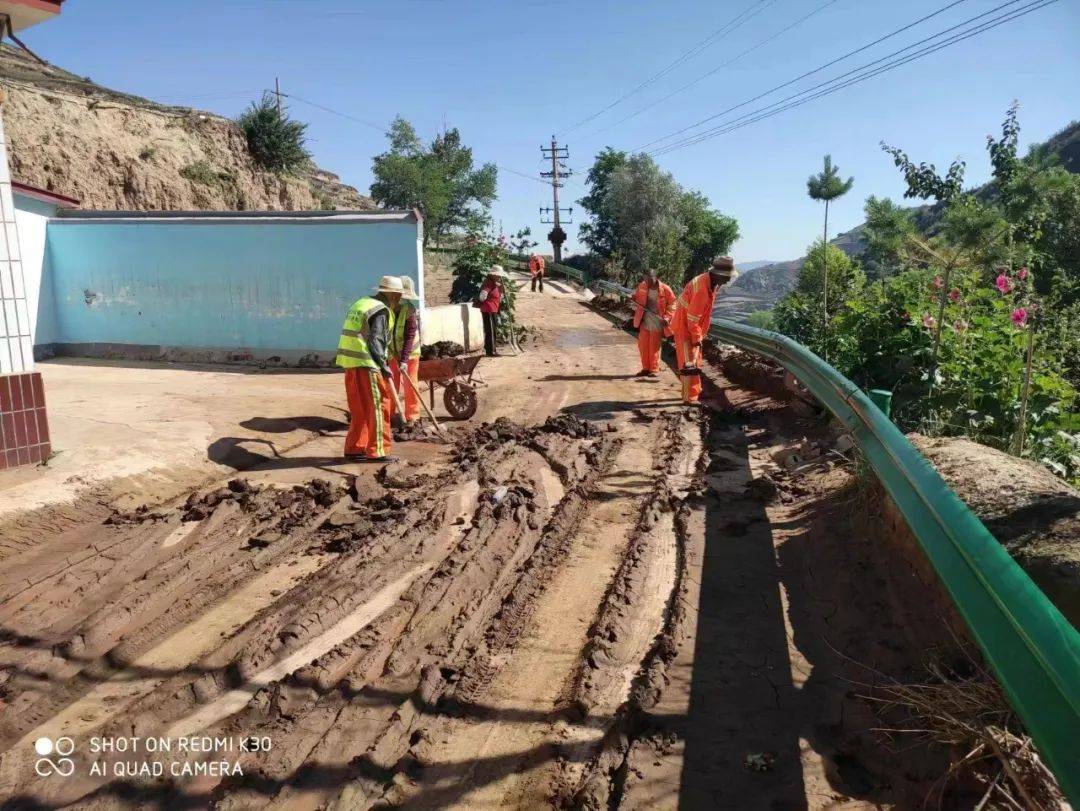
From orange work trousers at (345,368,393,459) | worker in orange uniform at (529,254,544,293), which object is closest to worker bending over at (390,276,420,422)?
orange work trousers at (345,368,393,459)

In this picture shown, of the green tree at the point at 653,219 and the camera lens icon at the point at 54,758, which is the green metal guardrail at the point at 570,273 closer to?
the green tree at the point at 653,219

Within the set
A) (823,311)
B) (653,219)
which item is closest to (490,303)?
(823,311)

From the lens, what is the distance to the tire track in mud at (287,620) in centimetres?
333

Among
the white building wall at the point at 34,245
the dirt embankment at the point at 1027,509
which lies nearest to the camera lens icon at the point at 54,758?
the dirt embankment at the point at 1027,509

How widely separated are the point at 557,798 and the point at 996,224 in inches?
250

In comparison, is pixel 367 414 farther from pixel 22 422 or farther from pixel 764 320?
pixel 764 320

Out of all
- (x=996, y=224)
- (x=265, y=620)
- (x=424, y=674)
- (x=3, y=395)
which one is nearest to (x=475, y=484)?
(x=265, y=620)

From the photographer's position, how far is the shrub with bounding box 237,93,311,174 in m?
29.2

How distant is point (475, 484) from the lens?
6770 mm

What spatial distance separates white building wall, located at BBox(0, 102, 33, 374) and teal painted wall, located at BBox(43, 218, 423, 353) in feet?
18.8

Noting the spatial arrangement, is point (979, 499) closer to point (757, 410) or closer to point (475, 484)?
point (475, 484)

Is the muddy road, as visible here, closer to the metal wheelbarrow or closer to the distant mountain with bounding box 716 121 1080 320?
the metal wheelbarrow

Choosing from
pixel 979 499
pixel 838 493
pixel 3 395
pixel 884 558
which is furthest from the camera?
pixel 3 395

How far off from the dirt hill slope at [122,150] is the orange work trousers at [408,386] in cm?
1444
